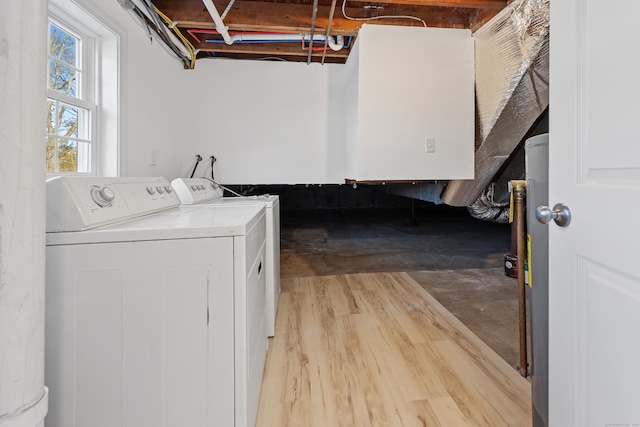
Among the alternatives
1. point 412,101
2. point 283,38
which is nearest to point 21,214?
point 412,101

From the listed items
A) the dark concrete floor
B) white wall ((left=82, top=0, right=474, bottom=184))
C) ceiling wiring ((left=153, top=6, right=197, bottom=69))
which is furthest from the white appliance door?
white wall ((left=82, top=0, right=474, bottom=184))

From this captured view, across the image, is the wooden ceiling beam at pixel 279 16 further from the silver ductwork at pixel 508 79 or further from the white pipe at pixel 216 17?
the silver ductwork at pixel 508 79

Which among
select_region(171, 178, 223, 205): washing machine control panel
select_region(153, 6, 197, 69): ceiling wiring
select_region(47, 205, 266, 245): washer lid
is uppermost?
select_region(153, 6, 197, 69): ceiling wiring

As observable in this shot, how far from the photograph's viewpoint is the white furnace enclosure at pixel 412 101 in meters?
2.47

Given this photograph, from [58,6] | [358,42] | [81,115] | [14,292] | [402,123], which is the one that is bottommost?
[14,292]

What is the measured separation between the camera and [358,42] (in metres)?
2.50

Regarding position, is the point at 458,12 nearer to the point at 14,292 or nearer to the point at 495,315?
the point at 495,315

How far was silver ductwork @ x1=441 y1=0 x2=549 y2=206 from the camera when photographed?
1922mm

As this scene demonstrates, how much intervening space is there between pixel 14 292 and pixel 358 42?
2634 millimetres

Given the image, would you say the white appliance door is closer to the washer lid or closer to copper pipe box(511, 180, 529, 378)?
the washer lid

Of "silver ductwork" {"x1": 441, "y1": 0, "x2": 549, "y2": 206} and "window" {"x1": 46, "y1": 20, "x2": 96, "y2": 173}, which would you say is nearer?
"window" {"x1": 46, "y1": 20, "x2": 96, "y2": 173}

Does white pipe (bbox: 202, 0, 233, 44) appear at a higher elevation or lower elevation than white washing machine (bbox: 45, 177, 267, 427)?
higher

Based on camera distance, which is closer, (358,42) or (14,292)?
(14,292)

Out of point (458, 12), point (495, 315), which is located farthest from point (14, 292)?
point (458, 12)
